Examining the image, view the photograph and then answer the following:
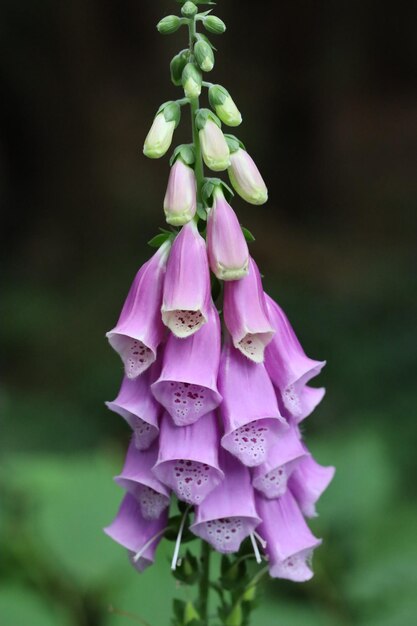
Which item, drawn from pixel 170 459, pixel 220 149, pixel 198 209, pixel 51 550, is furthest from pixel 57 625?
pixel 220 149

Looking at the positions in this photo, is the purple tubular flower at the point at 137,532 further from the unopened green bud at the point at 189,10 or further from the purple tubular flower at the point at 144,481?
the unopened green bud at the point at 189,10

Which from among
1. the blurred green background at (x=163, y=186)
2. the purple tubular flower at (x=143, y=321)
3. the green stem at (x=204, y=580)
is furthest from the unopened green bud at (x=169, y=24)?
the blurred green background at (x=163, y=186)

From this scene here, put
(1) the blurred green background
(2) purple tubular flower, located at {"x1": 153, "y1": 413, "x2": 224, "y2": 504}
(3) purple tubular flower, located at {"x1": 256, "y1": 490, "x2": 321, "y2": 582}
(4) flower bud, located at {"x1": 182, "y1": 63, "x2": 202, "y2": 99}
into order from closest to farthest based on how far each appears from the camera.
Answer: (4) flower bud, located at {"x1": 182, "y1": 63, "x2": 202, "y2": 99} < (2) purple tubular flower, located at {"x1": 153, "y1": 413, "x2": 224, "y2": 504} < (3) purple tubular flower, located at {"x1": 256, "y1": 490, "x2": 321, "y2": 582} < (1) the blurred green background

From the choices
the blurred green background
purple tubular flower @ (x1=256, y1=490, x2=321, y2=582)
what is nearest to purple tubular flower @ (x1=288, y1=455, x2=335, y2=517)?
purple tubular flower @ (x1=256, y1=490, x2=321, y2=582)

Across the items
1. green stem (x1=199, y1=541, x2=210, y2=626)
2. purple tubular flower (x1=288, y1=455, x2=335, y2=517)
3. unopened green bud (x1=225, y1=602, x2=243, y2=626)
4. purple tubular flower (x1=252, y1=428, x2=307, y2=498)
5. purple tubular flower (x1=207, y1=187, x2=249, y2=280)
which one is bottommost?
unopened green bud (x1=225, y1=602, x2=243, y2=626)

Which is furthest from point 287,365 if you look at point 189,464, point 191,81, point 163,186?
point 163,186

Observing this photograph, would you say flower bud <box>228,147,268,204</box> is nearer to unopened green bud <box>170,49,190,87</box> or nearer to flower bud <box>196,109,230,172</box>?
flower bud <box>196,109,230,172</box>
